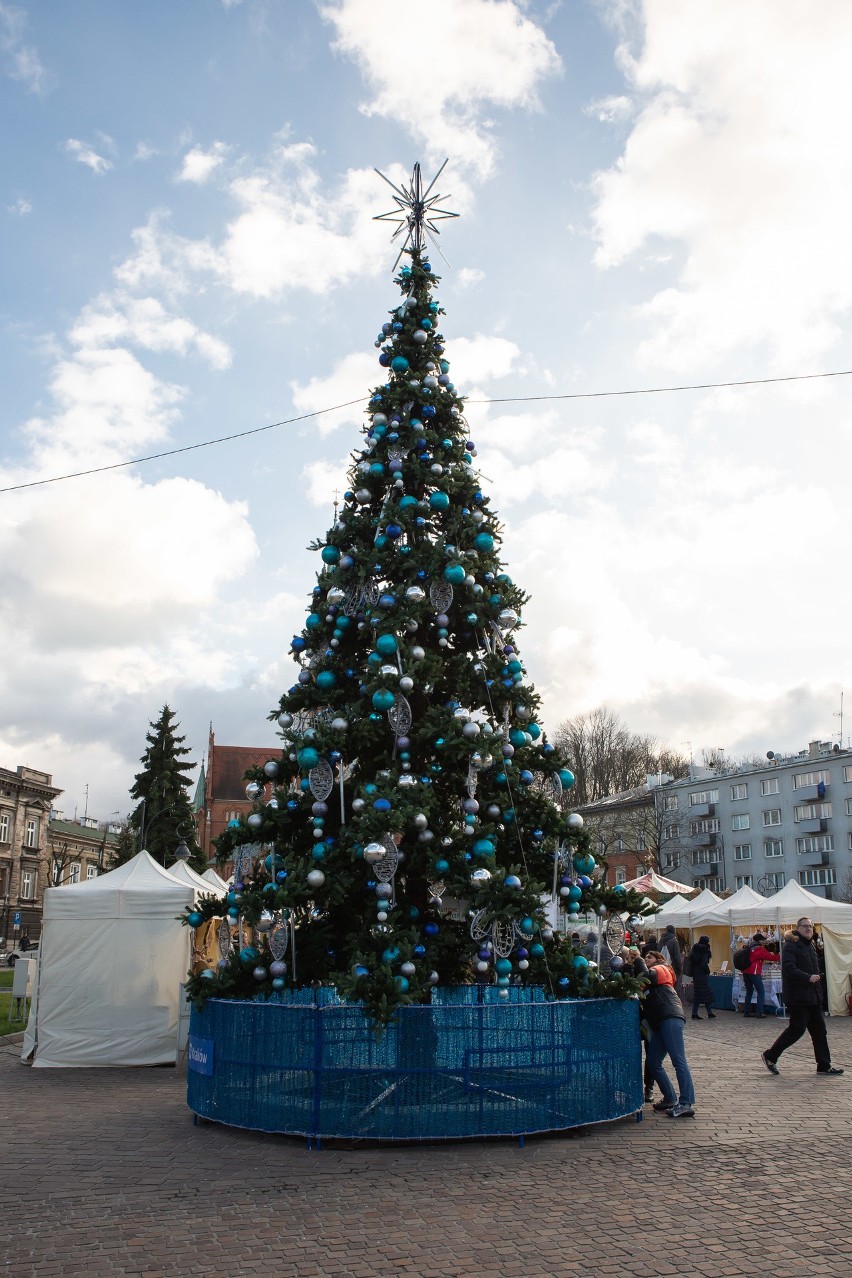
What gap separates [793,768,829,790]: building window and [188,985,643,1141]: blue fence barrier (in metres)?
69.0

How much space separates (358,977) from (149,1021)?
7.97 metres

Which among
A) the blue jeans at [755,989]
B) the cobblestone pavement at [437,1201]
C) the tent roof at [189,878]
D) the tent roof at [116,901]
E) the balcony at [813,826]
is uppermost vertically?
the balcony at [813,826]

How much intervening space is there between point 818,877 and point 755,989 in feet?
180

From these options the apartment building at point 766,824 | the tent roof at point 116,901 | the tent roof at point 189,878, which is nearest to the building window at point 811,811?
the apartment building at point 766,824

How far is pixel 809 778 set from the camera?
241 feet

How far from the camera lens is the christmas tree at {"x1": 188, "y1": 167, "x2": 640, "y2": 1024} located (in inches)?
365

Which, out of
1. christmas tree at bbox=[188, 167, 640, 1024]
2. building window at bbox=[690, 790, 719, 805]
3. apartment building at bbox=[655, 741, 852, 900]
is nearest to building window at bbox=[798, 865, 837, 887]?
apartment building at bbox=[655, 741, 852, 900]

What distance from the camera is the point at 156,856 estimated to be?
1548 inches

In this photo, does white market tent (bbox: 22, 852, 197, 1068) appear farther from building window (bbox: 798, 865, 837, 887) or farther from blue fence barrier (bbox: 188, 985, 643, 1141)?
building window (bbox: 798, 865, 837, 887)

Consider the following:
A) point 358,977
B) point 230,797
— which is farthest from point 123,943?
point 230,797

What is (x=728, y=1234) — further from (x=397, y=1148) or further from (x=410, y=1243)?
(x=397, y=1148)

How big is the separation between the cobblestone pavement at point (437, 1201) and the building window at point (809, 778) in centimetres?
6701

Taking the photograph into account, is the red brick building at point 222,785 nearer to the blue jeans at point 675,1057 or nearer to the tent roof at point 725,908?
the tent roof at point 725,908

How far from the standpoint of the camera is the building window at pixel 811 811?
72125 mm
